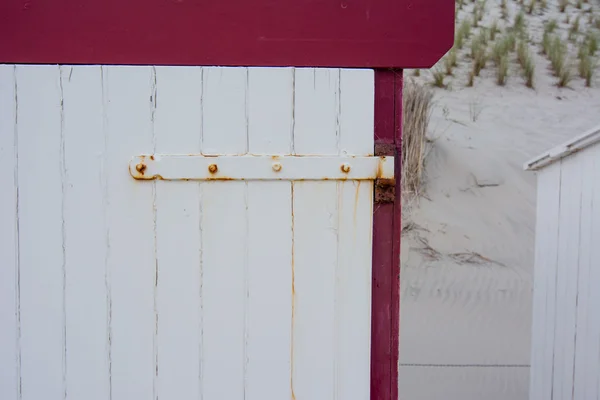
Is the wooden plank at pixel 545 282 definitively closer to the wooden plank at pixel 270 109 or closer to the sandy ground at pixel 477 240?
the sandy ground at pixel 477 240

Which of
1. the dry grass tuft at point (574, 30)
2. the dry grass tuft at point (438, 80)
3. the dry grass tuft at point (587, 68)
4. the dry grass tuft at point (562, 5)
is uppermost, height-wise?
the dry grass tuft at point (562, 5)

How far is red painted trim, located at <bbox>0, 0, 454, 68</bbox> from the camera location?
76.5 inches

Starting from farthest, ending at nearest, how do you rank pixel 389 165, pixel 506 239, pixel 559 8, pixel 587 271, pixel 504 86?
pixel 559 8
pixel 504 86
pixel 506 239
pixel 587 271
pixel 389 165

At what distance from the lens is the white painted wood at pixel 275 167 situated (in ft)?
6.40

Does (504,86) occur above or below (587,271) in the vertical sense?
above

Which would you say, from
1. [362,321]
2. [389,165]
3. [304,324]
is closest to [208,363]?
[304,324]

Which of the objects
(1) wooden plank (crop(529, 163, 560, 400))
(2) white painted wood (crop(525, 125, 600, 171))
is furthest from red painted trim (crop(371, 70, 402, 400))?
(1) wooden plank (crop(529, 163, 560, 400))

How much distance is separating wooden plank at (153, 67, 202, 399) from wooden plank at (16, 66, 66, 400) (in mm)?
292

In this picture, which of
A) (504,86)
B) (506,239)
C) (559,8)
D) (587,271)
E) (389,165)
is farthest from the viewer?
(559,8)

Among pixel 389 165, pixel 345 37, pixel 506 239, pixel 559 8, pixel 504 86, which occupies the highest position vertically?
pixel 559 8

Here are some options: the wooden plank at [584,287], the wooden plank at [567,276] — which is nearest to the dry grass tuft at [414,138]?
the wooden plank at [567,276]

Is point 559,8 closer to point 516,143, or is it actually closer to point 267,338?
point 516,143

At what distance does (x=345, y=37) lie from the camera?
1.97 meters

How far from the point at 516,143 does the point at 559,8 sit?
8.86m
